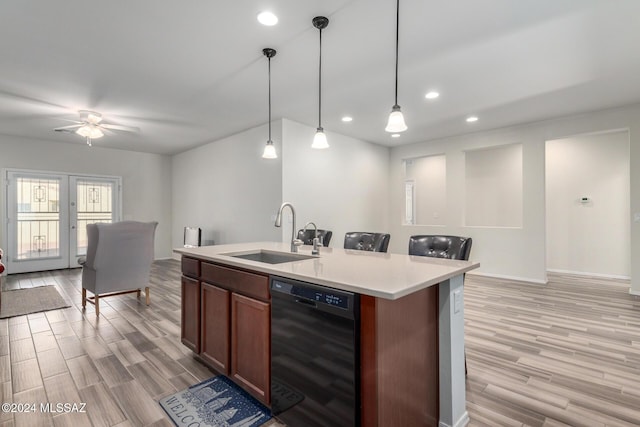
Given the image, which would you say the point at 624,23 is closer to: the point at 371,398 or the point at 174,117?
the point at 371,398

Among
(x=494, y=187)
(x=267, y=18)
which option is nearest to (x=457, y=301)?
(x=267, y=18)

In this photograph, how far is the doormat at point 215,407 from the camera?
176cm

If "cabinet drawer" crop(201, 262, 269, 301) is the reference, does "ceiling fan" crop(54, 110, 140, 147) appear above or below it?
above

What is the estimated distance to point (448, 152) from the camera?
609 cm

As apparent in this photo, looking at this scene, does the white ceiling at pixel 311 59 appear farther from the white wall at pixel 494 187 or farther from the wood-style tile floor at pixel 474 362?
the wood-style tile floor at pixel 474 362

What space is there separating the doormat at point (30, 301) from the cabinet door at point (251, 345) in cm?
326

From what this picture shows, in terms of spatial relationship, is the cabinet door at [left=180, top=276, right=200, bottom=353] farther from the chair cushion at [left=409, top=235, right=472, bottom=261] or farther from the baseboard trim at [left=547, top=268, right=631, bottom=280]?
the baseboard trim at [left=547, top=268, right=631, bottom=280]

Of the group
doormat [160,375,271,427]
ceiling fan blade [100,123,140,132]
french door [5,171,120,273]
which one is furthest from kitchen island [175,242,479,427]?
french door [5,171,120,273]

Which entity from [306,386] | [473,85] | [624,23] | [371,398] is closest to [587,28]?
[624,23]

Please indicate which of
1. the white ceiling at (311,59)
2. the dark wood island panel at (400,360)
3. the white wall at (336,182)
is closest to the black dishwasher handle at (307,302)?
the dark wood island panel at (400,360)

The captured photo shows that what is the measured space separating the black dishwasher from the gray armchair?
287 centimetres

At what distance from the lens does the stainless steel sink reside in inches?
93.0

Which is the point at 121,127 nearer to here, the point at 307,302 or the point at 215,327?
the point at 215,327

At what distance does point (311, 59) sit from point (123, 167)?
6156mm
